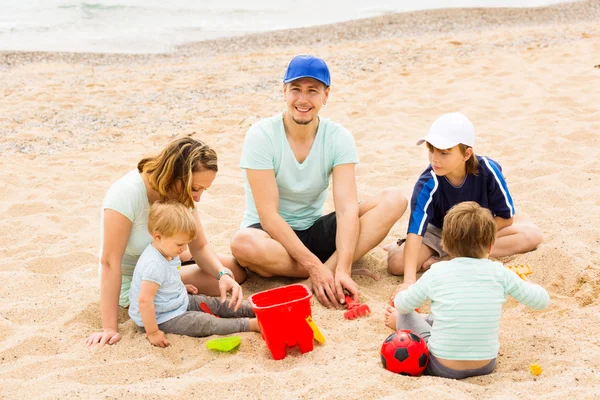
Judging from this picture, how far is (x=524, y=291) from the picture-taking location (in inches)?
102

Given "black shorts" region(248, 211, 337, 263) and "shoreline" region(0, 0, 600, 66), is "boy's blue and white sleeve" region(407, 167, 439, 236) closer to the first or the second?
"black shorts" region(248, 211, 337, 263)

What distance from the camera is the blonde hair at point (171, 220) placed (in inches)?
112

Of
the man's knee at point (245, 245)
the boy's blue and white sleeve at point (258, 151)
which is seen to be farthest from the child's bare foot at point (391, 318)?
the boy's blue and white sleeve at point (258, 151)

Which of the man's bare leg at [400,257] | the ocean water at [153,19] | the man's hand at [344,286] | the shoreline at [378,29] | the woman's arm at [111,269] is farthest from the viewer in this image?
the ocean water at [153,19]

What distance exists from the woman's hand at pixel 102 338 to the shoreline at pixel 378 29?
29.4 ft

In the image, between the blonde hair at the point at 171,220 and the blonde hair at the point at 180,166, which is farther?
the blonde hair at the point at 180,166

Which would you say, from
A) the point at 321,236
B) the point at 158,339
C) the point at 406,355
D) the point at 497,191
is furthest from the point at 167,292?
the point at 497,191

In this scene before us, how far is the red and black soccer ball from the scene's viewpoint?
2557 millimetres

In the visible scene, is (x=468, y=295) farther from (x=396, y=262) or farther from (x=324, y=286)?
(x=396, y=262)

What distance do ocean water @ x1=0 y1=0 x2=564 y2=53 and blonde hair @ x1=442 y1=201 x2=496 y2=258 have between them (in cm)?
1143

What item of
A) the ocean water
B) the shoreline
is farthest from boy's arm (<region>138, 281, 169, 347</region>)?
the ocean water

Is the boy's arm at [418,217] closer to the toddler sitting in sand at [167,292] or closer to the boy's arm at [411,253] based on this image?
the boy's arm at [411,253]

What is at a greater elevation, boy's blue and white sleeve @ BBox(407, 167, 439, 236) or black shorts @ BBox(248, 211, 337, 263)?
boy's blue and white sleeve @ BBox(407, 167, 439, 236)

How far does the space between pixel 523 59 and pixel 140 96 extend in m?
5.33
